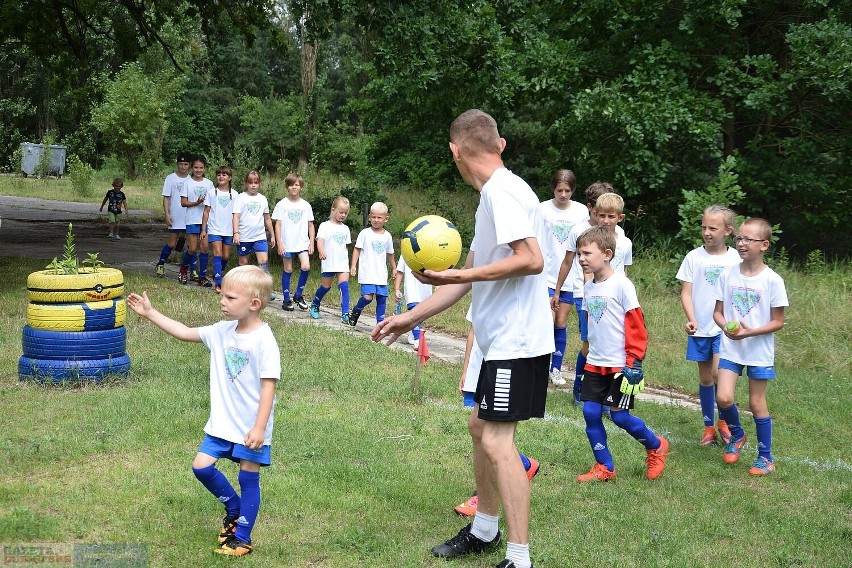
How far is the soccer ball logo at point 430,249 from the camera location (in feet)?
16.3

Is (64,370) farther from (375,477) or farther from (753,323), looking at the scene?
(753,323)

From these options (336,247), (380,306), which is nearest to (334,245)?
(336,247)

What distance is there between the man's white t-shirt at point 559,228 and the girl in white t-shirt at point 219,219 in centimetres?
615

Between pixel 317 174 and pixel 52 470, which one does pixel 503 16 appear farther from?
pixel 317 174

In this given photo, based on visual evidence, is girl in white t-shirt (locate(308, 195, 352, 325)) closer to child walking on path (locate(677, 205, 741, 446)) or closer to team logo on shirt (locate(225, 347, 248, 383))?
child walking on path (locate(677, 205, 741, 446))

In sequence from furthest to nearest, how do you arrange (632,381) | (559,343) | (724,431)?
1. (559,343)
2. (724,431)
3. (632,381)

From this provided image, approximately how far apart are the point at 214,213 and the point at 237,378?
9554 mm

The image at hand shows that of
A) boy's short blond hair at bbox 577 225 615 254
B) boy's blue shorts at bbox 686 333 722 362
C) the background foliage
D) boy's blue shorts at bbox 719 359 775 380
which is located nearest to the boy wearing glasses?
boy's blue shorts at bbox 719 359 775 380

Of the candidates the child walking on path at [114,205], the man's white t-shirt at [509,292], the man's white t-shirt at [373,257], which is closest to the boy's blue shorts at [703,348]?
the man's white t-shirt at [509,292]

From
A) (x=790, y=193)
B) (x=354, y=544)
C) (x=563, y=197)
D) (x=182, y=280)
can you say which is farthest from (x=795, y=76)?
(x=354, y=544)

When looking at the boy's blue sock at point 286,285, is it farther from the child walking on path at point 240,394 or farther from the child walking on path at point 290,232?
the child walking on path at point 240,394

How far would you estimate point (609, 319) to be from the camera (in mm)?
6449

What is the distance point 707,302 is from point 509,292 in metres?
3.64

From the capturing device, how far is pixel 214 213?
13.8 metres
